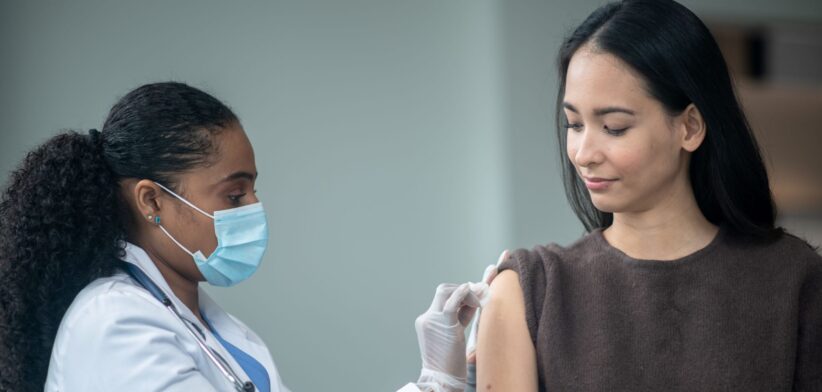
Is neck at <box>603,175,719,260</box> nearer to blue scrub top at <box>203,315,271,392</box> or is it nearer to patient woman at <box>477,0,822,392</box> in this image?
patient woman at <box>477,0,822,392</box>

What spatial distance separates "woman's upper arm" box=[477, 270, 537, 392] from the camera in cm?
152

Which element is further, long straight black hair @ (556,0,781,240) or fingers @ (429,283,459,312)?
fingers @ (429,283,459,312)

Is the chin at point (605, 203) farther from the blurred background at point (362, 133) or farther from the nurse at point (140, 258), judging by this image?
the blurred background at point (362, 133)

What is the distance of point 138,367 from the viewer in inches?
54.5

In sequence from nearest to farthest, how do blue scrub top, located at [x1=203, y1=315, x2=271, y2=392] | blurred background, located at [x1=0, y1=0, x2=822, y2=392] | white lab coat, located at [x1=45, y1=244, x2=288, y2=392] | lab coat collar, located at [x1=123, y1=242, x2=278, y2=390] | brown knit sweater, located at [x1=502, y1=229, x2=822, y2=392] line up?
1. white lab coat, located at [x1=45, y1=244, x2=288, y2=392]
2. brown knit sweater, located at [x1=502, y1=229, x2=822, y2=392]
3. lab coat collar, located at [x1=123, y1=242, x2=278, y2=390]
4. blue scrub top, located at [x1=203, y1=315, x2=271, y2=392]
5. blurred background, located at [x1=0, y1=0, x2=822, y2=392]

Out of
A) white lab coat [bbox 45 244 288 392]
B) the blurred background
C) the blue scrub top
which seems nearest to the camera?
white lab coat [bbox 45 244 288 392]

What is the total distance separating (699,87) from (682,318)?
1.20ft

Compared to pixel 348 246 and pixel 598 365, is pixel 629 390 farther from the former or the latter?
pixel 348 246

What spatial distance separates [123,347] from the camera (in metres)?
1.39

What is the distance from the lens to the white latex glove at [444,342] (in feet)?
Answer: 5.33

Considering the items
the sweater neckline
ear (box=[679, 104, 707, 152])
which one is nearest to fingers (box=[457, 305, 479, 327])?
the sweater neckline

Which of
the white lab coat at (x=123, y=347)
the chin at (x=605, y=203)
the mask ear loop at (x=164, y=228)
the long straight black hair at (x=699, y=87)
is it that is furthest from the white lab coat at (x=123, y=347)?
the long straight black hair at (x=699, y=87)

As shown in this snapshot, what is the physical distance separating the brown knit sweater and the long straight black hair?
56 mm

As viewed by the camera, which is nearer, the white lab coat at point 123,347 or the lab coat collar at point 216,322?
the white lab coat at point 123,347
